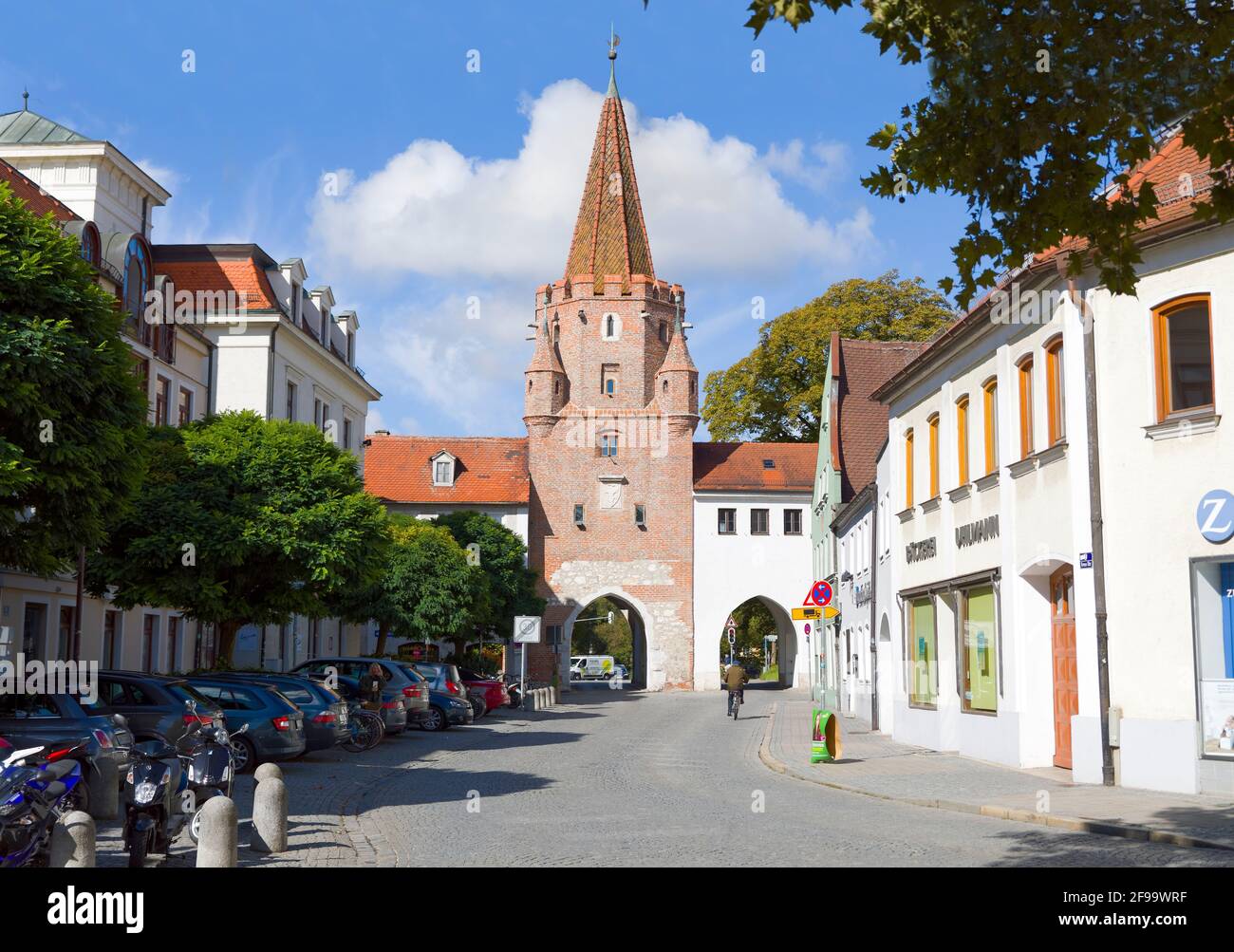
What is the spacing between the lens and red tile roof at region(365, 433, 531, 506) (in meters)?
71.5

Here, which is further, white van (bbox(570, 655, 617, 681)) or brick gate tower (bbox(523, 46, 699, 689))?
white van (bbox(570, 655, 617, 681))

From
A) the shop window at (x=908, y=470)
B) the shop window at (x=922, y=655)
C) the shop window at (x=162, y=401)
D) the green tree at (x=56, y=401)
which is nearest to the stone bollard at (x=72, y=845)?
the green tree at (x=56, y=401)

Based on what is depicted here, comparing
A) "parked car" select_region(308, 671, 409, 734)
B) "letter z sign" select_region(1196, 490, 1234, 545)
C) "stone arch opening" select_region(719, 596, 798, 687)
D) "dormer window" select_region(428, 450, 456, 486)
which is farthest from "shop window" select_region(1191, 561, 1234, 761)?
"dormer window" select_region(428, 450, 456, 486)

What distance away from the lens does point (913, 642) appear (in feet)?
91.0

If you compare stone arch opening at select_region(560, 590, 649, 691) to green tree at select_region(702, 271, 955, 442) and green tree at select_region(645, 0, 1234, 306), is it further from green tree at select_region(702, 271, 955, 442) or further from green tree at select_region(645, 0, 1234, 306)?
green tree at select_region(645, 0, 1234, 306)

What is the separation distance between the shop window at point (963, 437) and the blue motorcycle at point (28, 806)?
16.8m

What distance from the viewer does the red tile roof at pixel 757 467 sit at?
2736 inches

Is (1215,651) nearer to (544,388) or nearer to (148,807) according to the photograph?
(148,807)

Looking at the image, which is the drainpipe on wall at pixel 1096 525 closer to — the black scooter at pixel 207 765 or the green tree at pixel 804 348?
the black scooter at pixel 207 765

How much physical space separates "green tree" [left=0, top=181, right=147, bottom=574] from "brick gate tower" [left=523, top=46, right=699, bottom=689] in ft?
167

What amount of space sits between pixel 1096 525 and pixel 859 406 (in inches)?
1145

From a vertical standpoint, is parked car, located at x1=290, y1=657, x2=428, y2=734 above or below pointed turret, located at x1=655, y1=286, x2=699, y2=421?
below

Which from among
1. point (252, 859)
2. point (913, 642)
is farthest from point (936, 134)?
point (913, 642)
